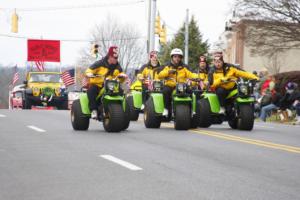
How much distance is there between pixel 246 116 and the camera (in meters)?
15.1

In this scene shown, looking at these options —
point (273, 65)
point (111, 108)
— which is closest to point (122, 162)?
point (111, 108)

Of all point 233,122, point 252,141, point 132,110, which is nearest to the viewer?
point 252,141

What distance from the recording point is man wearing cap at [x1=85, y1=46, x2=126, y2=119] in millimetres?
14273

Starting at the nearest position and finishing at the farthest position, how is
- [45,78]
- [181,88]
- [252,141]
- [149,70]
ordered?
1. [252,141]
2. [181,88]
3. [149,70]
4. [45,78]

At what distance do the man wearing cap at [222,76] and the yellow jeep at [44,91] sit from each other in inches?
695

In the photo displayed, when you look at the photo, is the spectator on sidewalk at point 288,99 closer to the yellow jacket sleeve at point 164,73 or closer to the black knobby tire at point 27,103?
the yellow jacket sleeve at point 164,73

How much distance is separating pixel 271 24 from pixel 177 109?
88.8ft

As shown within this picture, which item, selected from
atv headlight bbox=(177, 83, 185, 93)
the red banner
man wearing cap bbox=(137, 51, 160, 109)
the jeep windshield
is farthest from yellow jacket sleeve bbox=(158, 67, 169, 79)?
the red banner

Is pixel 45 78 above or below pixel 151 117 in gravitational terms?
above

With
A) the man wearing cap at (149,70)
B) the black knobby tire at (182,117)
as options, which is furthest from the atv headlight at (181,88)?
the man wearing cap at (149,70)

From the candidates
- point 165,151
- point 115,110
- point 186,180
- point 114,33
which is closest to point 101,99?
point 115,110

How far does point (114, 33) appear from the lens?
3024 inches

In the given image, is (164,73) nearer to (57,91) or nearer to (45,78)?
(57,91)

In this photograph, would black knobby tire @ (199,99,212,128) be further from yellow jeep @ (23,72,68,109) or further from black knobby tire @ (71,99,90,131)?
yellow jeep @ (23,72,68,109)
